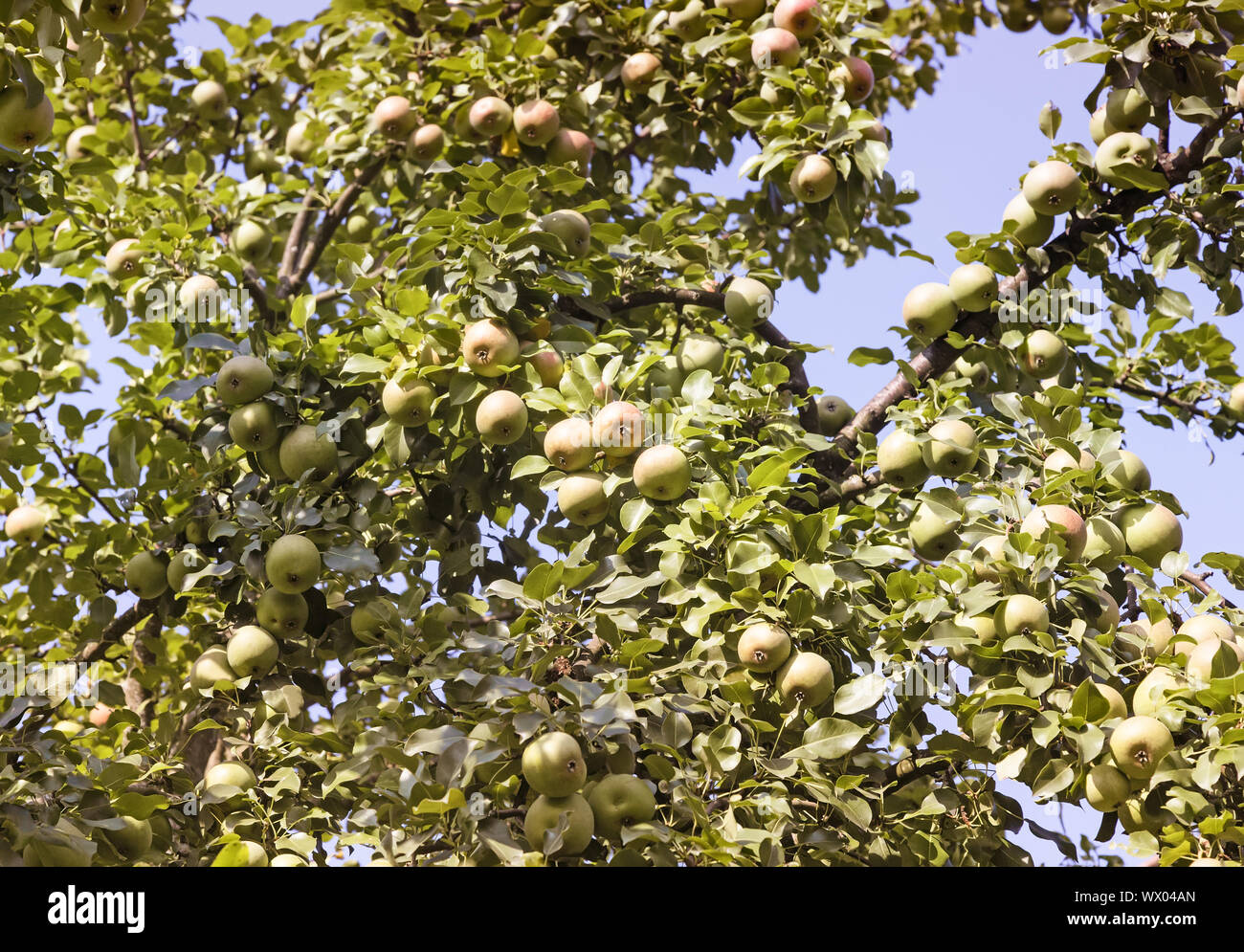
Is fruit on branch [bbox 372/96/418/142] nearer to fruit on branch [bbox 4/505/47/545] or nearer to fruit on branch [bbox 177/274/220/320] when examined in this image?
fruit on branch [bbox 177/274/220/320]

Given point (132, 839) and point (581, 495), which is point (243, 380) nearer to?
point (581, 495)

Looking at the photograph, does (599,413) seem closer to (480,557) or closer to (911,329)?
(480,557)

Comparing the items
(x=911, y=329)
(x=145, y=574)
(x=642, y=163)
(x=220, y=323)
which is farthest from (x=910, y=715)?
(x=642, y=163)

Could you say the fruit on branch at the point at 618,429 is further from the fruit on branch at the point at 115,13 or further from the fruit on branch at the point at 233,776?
the fruit on branch at the point at 115,13

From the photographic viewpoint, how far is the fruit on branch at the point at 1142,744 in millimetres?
2771

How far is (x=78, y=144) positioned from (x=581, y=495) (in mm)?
4062

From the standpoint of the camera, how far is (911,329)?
4312 mm

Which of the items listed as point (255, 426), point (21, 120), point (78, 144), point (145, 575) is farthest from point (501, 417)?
point (78, 144)

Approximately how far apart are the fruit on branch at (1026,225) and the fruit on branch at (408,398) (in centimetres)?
215

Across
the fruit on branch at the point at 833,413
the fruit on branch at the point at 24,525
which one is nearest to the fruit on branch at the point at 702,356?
the fruit on branch at the point at 833,413

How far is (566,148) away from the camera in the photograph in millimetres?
4840

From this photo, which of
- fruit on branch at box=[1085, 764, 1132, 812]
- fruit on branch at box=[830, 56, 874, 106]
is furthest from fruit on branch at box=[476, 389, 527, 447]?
fruit on branch at box=[830, 56, 874, 106]

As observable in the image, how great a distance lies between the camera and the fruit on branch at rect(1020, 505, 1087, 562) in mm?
3146
